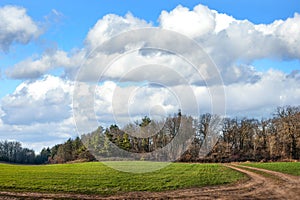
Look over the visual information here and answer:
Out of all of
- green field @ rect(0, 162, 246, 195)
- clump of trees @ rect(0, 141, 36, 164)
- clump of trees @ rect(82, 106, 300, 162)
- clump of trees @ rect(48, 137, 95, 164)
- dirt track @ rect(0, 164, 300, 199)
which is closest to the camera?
dirt track @ rect(0, 164, 300, 199)

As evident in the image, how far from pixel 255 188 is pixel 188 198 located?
6.80 meters

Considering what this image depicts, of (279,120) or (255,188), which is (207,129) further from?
(255,188)

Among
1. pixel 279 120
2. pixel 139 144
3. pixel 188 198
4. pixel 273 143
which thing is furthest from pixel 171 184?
pixel 139 144

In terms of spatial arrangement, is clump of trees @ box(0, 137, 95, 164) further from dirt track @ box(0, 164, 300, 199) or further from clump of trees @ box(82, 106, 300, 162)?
dirt track @ box(0, 164, 300, 199)

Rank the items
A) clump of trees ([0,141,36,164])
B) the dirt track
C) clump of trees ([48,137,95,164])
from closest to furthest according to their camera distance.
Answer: the dirt track < clump of trees ([48,137,95,164]) < clump of trees ([0,141,36,164])

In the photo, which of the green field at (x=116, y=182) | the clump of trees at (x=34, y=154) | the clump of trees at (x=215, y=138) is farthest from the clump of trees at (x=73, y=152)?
the green field at (x=116, y=182)

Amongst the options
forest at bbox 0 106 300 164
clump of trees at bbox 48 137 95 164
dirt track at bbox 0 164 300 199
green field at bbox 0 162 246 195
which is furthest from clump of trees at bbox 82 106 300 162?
dirt track at bbox 0 164 300 199

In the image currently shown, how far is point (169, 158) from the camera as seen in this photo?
75.9 metres

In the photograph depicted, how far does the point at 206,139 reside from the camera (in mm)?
89938

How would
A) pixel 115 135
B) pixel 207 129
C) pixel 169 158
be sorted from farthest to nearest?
pixel 115 135
pixel 207 129
pixel 169 158

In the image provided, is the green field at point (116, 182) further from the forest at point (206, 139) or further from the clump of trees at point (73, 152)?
the clump of trees at point (73, 152)

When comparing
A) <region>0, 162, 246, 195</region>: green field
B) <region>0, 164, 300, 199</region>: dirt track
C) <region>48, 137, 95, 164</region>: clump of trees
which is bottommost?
<region>0, 164, 300, 199</region>: dirt track

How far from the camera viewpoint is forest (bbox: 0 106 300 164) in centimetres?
7600

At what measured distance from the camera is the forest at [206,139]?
76000mm
